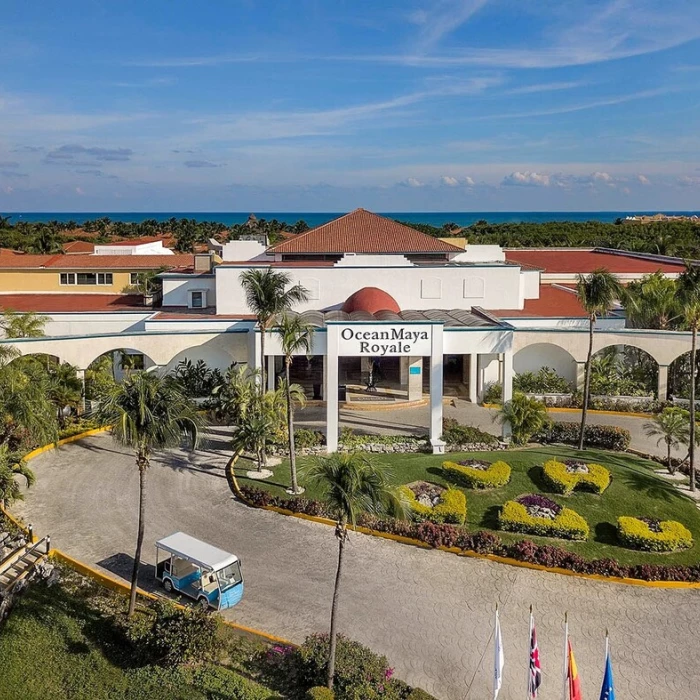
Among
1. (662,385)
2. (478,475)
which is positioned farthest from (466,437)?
(662,385)

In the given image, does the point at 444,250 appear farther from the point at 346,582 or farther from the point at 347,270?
the point at 346,582

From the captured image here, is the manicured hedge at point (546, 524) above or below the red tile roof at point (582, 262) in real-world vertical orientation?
below

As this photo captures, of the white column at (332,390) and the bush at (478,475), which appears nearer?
the bush at (478,475)

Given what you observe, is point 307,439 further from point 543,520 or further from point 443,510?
point 543,520

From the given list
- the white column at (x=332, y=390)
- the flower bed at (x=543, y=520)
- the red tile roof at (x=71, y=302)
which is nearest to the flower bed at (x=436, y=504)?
the flower bed at (x=543, y=520)

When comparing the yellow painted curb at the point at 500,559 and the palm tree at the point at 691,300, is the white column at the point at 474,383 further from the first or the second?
the yellow painted curb at the point at 500,559

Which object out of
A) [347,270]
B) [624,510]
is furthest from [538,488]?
[347,270]

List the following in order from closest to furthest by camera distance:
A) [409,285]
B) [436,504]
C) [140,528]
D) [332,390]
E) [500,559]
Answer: [140,528] → [500,559] → [436,504] → [332,390] → [409,285]
